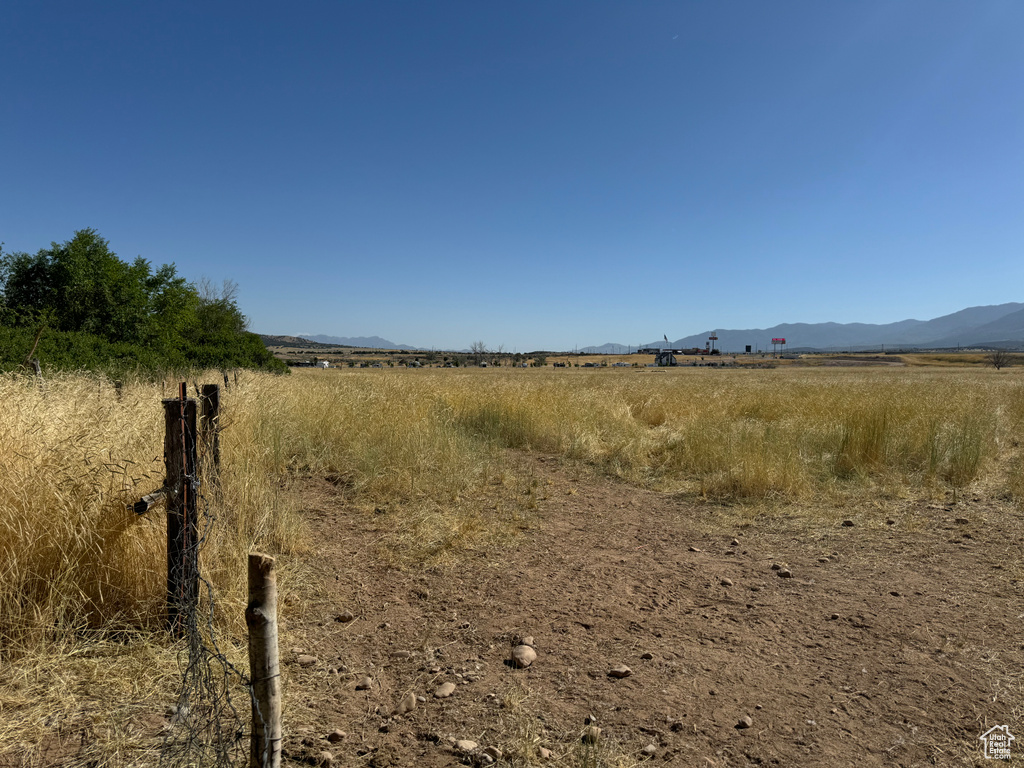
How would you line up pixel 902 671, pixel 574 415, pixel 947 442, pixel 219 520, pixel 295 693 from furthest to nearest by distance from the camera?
pixel 574 415
pixel 947 442
pixel 219 520
pixel 902 671
pixel 295 693

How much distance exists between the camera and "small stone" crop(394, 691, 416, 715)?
274 cm

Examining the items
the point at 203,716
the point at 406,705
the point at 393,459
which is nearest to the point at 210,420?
the point at 203,716

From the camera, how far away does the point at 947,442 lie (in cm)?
830

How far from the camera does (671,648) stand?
337 cm

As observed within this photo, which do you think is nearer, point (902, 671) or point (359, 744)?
point (359, 744)

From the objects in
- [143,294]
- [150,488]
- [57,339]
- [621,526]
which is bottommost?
[621,526]

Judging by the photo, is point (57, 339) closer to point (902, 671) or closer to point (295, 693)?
point (295, 693)

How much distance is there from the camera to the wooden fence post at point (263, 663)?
74.9 inches

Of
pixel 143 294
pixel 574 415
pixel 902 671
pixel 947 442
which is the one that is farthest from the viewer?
pixel 143 294

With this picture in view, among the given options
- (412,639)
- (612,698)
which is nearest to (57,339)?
(412,639)

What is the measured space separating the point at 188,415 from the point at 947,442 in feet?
34.0

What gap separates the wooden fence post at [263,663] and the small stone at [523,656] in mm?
1548

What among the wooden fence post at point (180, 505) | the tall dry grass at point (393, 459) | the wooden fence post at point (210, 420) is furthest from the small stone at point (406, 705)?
the wooden fence post at point (210, 420)

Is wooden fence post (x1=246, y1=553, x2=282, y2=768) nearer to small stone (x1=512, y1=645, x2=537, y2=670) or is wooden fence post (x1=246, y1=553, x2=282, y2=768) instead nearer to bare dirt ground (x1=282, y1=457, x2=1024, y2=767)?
bare dirt ground (x1=282, y1=457, x2=1024, y2=767)
